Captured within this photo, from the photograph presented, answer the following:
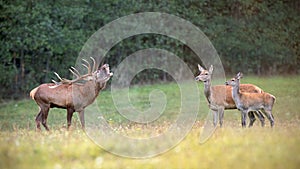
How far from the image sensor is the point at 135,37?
25.9 metres

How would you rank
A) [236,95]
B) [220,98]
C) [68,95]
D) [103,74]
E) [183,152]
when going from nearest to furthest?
[183,152], [68,95], [236,95], [103,74], [220,98]

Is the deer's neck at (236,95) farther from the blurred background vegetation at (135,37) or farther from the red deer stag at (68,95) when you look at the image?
the blurred background vegetation at (135,37)

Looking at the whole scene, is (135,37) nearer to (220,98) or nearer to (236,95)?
(220,98)

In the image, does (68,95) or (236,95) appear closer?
(68,95)

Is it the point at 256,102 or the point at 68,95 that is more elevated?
the point at 68,95

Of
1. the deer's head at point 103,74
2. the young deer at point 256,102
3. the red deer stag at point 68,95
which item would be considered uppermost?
the deer's head at point 103,74

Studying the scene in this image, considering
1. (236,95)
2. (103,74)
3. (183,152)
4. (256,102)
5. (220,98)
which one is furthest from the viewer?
(220,98)

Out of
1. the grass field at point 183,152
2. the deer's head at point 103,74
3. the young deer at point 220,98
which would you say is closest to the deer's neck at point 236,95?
the young deer at point 220,98

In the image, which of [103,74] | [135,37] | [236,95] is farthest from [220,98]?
[135,37]

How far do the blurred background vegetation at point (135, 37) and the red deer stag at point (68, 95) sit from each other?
9882 mm

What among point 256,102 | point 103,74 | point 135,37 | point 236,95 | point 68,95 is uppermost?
point 135,37

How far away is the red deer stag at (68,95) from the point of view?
13.2 metres

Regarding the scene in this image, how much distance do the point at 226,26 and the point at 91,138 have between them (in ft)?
60.2

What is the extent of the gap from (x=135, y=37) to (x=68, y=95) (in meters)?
12.8
